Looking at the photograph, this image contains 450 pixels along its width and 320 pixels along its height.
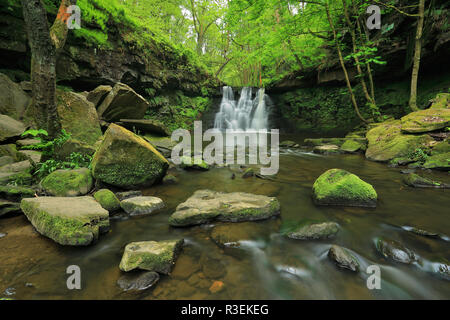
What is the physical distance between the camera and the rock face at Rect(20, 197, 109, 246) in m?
1.97

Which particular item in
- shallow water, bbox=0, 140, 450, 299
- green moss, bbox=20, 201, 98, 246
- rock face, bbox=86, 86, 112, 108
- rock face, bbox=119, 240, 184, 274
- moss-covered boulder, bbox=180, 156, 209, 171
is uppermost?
rock face, bbox=86, 86, 112, 108

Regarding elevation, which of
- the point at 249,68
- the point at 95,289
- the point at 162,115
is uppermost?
the point at 249,68

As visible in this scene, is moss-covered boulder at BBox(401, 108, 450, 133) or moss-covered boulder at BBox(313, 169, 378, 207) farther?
moss-covered boulder at BBox(401, 108, 450, 133)

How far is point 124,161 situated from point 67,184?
3.00 feet

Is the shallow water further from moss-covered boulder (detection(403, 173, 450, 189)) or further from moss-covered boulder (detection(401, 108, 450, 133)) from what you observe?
moss-covered boulder (detection(401, 108, 450, 133))

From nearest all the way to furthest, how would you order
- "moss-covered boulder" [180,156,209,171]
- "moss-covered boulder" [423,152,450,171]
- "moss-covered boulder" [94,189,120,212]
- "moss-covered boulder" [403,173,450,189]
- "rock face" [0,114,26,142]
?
"moss-covered boulder" [94,189,120,212], "moss-covered boulder" [403,173,450,189], "rock face" [0,114,26,142], "moss-covered boulder" [423,152,450,171], "moss-covered boulder" [180,156,209,171]

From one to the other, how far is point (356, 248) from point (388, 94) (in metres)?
13.0

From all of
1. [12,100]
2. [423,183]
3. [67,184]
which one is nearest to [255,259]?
[67,184]

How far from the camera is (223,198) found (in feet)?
10.5

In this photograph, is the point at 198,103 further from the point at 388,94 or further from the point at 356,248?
the point at 356,248

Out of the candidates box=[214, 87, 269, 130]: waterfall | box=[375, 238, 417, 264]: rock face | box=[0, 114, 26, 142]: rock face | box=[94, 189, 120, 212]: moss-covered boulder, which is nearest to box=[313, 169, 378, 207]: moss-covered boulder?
box=[375, 238, 417, 264]: rock face

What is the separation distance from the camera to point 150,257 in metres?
1.67


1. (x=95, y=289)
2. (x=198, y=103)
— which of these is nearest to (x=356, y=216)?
(x=95, y=289)

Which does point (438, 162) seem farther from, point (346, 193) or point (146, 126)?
point (146, 126)
